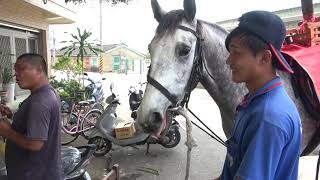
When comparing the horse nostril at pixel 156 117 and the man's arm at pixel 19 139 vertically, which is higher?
the horse nostril at pixel 156 117

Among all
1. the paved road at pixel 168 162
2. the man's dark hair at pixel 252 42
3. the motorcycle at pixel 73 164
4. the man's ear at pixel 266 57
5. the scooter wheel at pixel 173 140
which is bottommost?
the paved road at pixel 168 162

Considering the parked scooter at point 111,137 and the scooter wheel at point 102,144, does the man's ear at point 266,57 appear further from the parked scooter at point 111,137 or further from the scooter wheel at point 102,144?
the scooter wheel at point 102,144

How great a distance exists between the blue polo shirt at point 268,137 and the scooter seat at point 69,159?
85.9 inches

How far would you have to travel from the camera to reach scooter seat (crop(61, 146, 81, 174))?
3117mm

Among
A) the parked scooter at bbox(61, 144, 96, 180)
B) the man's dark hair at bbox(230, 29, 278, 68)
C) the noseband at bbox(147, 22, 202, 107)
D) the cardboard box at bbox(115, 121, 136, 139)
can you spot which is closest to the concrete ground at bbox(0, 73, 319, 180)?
the cardboard box at bbox(115, 121, 136, 139)

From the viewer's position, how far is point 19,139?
2.22 metres

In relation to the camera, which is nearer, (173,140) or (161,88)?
(161,88)

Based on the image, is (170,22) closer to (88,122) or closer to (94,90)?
(88,122)

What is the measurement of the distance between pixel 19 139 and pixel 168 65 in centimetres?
111

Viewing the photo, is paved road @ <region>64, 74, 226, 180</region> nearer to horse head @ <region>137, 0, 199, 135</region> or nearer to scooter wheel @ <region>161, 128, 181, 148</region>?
scooter wheel @ <region>161, 128, 181, 148</region>

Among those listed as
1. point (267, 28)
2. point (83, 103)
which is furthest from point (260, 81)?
point (83, 103)

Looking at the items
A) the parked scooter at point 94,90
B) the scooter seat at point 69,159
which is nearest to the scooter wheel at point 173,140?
the scooter seat at point 69,159

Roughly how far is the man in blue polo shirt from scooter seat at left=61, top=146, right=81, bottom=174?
2.08m

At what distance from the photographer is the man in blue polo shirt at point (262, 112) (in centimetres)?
115
